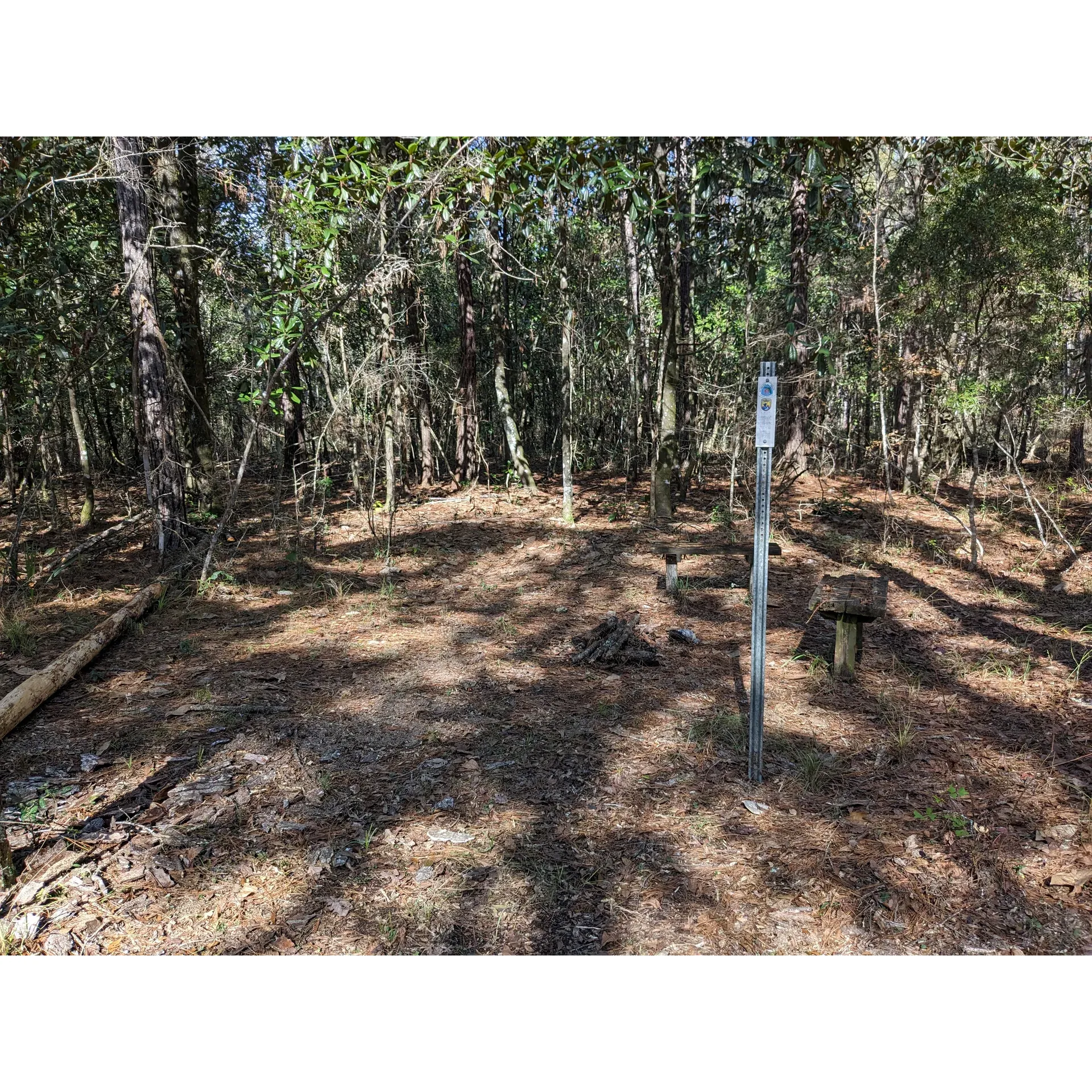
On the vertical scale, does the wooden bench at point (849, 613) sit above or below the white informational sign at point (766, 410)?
below

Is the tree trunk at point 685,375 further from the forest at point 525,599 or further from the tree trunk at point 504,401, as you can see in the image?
the tree trunk at point 504,401

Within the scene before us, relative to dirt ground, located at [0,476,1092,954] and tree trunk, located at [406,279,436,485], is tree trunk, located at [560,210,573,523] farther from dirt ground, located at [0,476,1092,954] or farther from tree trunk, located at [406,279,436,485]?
dirt ground, located at [0,476,1092,954]

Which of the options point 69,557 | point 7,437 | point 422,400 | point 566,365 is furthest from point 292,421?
point 69,557

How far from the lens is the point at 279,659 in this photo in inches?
216

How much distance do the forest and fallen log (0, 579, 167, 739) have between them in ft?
0.12

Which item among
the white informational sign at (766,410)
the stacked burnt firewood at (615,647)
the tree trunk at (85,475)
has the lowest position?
the stacked burnt firewood at (615,647)

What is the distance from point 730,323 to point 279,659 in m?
10.6

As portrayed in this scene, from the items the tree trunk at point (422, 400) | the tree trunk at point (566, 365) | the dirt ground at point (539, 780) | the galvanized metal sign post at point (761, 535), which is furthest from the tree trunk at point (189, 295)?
the galvanized metal sign post at point (761, 535)

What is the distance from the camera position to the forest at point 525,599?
3008mm

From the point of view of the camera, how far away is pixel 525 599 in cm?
742

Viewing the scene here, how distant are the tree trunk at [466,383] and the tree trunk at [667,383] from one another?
221 inches

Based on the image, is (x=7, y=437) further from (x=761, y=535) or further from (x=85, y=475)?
(x=761, y=535)

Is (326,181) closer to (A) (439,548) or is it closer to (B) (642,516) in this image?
(A) (439,548)

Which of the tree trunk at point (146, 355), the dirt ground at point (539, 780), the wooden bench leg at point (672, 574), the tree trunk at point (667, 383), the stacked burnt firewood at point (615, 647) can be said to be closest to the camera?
the dirt ground at point (539, 780)
